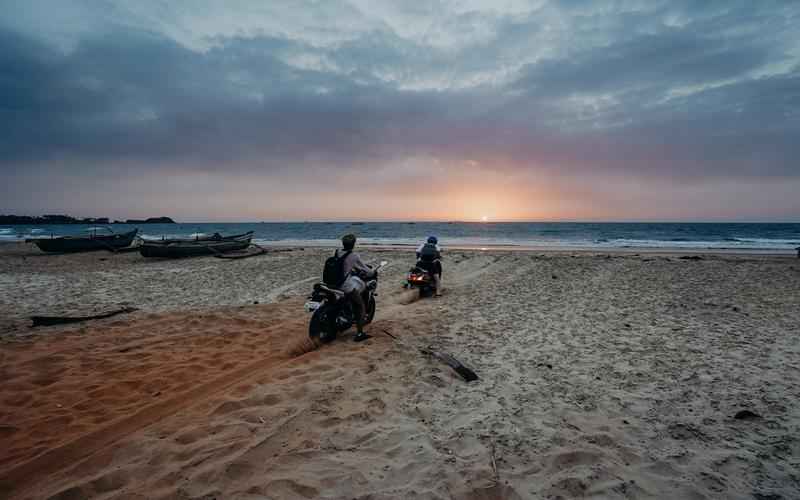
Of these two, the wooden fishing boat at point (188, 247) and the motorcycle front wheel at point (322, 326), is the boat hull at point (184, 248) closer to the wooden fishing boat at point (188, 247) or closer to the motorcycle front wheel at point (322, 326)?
the wooden fishing boat at point (188, 247)

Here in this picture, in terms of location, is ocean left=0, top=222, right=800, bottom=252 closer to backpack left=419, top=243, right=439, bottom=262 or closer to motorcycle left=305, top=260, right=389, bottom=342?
backpack left=419, top=243, right=439, bottom=262

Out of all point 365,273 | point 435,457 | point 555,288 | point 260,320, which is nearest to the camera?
point 435,457

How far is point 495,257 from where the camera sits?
2380 centimetres

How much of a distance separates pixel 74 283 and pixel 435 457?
60.7 feet

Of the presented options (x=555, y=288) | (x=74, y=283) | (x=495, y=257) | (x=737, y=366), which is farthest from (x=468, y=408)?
(x=495, y=257)

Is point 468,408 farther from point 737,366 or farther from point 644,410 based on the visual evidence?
point 737,366

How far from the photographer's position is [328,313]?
305 inches

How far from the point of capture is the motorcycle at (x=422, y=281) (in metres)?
12.7

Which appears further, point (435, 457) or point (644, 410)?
point (644, 410)

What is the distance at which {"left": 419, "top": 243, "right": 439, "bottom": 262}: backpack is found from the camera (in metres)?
13.0

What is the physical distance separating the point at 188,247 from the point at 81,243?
12405 mm

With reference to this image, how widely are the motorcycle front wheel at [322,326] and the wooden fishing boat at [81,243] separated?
3038 cm

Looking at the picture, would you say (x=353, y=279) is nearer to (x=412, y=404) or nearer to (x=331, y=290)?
(x=331, y=290)

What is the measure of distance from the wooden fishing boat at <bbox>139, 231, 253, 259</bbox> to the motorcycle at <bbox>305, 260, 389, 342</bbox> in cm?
2136
